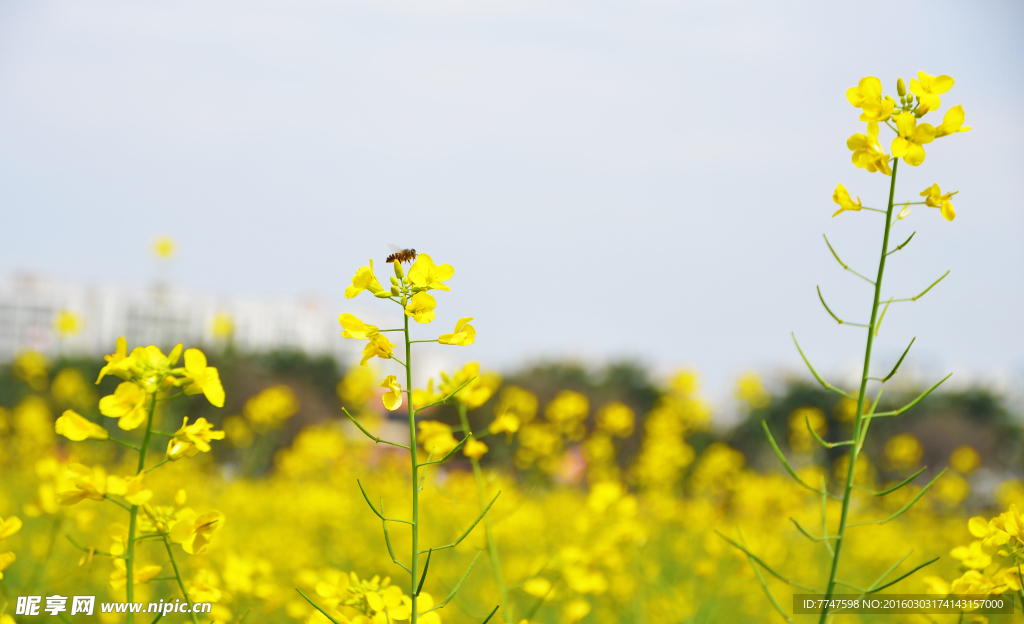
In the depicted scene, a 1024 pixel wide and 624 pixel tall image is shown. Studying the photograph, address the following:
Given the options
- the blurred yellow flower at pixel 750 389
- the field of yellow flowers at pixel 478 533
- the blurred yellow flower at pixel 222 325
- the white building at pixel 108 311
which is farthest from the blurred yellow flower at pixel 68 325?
the white building at pixel 108 311

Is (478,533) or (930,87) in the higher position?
(930,87)

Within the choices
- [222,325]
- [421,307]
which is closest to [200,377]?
[421,307]

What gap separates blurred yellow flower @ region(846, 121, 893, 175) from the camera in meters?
1.20

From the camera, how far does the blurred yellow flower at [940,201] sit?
4.00 feet

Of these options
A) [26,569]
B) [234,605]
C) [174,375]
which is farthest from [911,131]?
[26,569]

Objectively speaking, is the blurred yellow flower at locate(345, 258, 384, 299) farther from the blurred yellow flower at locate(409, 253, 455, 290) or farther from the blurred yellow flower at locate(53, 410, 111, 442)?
the blurred yellow flower at locate(53, 410, 111, 442)

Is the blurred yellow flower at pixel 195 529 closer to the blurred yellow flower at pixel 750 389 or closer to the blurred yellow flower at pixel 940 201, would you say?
the blurred yellow flower at pixel 940 201

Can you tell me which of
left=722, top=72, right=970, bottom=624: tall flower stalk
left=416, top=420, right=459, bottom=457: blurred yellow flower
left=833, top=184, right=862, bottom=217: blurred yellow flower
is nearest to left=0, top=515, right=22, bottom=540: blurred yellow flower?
left=416, top=420, right=459, bottom=457: blurred yellow flower

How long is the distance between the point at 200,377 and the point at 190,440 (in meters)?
0.09

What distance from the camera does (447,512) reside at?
400 centimetres

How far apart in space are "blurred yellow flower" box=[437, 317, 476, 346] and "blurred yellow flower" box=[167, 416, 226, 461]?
13.6 inches

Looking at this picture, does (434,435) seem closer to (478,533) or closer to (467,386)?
(467,386)

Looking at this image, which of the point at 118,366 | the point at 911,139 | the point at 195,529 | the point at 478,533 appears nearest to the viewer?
the point at 118,366

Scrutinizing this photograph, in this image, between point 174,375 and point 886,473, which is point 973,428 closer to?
point 886,473
